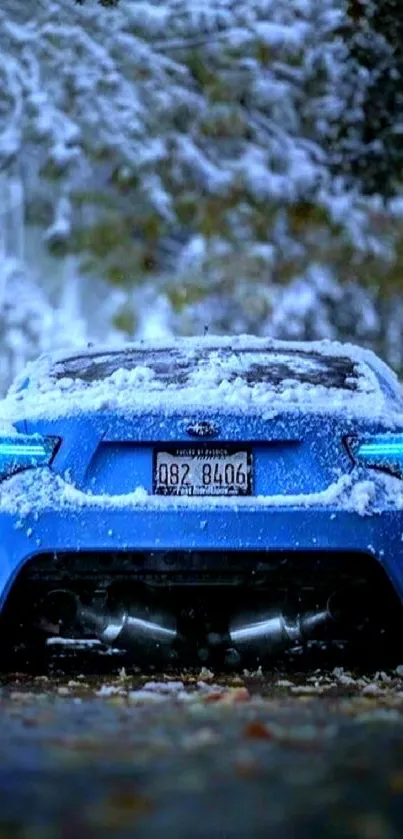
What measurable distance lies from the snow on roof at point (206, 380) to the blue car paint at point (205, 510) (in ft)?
0.25

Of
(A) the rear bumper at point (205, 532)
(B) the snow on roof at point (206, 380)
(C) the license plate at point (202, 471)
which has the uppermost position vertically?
(B) the snow on roof at point (206, 380)

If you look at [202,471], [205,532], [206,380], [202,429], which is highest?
[206,380]

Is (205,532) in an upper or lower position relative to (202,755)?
upper

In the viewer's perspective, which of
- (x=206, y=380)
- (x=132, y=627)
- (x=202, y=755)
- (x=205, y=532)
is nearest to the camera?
(x=202, y=755)

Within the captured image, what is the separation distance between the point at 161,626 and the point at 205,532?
1.55 ft

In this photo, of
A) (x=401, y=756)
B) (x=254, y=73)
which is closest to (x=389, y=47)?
(x=254, y=73)

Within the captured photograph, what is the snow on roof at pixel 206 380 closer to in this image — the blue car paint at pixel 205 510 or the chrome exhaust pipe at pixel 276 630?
the blue car paint at pixel 205 510

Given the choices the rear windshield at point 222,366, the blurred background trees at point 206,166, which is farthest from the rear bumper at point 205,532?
the blurred background trees at point 206,166

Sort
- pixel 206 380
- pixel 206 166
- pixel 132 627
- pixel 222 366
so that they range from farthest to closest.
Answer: pixel 206 166 < pixel 222 366 < pixel 206 380 < pixel 132 627

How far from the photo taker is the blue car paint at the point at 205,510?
15.1ft

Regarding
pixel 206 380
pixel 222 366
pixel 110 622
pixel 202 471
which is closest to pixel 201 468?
pixel 202 471

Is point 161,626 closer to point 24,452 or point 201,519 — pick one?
point 201,519

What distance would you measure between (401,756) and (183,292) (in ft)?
66.1

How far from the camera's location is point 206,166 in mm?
21875
